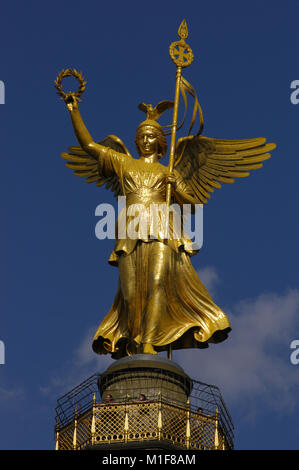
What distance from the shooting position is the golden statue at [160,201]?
35.8 meters

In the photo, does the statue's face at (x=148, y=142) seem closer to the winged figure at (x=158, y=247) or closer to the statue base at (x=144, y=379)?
the winged figure at (x=158, y=247)

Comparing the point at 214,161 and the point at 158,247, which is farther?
the point at 214,161

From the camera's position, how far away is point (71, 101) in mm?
37469

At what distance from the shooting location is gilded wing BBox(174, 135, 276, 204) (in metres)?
38.3

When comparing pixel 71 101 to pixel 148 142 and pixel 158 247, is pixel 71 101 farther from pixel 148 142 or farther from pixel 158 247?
pixel 158 247

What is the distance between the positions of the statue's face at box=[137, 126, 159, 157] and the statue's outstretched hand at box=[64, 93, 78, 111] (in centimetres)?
178

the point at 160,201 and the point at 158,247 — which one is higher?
the point at 160,201

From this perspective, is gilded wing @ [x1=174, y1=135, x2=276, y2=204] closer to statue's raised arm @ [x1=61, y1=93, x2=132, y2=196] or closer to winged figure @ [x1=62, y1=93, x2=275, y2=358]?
winged figure @ [x1=62, y1=93, x2=275, y2=358]

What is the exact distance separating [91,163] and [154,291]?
482 cm

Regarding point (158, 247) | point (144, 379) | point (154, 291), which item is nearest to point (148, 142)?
point (158, 247)

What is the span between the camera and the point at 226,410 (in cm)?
3366

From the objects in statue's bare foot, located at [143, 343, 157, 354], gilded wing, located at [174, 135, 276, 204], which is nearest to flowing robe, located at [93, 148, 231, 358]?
statue's bare foot, located at [143, 343, 157, 354]

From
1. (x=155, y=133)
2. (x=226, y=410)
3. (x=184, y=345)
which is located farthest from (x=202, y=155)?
(x=226, y=410)
